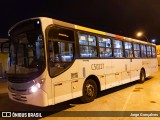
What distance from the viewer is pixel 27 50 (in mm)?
6711

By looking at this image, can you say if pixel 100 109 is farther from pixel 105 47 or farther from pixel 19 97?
pixel 105 47

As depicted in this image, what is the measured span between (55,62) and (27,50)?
0.99 meters

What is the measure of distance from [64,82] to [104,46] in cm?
357

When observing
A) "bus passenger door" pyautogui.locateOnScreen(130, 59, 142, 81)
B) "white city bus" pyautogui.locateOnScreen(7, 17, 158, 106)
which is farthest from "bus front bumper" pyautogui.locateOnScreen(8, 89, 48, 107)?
"bus passenger door" pyautogui.locateOnScreen(130, 59, 142, 81)

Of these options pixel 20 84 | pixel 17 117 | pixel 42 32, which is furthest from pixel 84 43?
pixel 17 117

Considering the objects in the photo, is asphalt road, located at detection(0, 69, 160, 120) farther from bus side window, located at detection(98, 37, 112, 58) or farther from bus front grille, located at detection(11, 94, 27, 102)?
bus side window, located at detection(98, 37, 112, 58)

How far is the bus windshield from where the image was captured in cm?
638

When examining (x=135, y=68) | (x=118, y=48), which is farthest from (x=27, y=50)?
(x=135, y=68)

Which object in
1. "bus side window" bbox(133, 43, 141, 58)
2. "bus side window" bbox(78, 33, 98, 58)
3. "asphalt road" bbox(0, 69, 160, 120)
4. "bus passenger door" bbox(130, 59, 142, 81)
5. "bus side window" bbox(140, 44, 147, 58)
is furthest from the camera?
"bus side window" bbox(140, 44, 147, 58)

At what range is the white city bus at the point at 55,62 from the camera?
6.30 metres

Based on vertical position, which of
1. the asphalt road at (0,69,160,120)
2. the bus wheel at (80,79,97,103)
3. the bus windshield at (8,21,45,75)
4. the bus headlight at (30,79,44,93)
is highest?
the bus windshield at (8,21,45,75)

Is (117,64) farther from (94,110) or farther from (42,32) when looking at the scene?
(42,32)

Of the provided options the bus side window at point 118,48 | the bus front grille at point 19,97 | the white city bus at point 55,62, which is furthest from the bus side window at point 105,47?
the bus front grille at point 19,97

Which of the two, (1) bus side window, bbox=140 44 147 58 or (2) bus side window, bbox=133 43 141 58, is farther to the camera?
(1) bus side window, bbox=140 44 147 58
